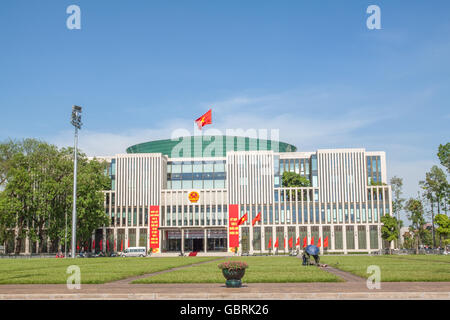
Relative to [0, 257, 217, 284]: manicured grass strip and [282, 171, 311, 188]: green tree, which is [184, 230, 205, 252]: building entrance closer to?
[282, 171, 311, 188]: green tree

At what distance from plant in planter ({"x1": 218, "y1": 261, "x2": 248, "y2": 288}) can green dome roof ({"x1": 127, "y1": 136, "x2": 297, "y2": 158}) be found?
435 feet

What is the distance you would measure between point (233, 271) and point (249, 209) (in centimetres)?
9571

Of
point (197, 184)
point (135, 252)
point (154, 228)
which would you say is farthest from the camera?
point (197, 184)

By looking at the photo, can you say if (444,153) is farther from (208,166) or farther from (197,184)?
(197,184)

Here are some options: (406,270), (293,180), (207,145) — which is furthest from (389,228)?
(406,270)

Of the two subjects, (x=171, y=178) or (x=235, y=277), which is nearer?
(x=235, y=277)

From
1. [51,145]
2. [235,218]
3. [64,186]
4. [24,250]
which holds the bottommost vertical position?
[24,250]

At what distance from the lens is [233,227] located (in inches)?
4491

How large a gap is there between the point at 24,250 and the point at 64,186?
122 ft

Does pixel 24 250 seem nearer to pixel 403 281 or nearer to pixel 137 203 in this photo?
pixel 137 203

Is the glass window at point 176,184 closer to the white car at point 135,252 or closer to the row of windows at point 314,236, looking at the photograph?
the row of windows at point 314,236

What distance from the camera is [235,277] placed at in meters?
21.0

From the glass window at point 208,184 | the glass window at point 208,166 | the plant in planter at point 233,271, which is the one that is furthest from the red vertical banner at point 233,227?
the plant in planter at point 233,271
